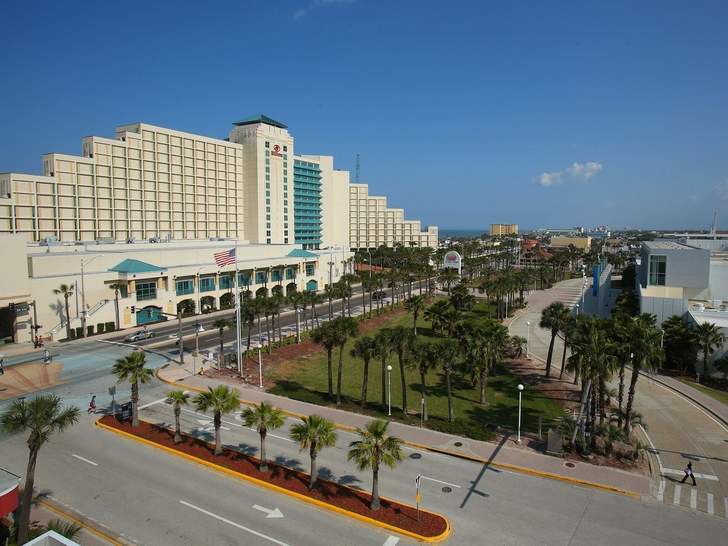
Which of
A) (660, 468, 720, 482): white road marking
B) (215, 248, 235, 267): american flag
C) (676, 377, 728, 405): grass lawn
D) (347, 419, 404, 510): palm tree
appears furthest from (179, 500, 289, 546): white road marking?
(676, 377, 728, 405): grass lawn

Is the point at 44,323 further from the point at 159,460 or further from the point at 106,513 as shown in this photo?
the point at 106,513

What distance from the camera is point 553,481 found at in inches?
1027

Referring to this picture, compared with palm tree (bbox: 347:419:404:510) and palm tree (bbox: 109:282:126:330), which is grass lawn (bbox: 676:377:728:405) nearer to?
palm tree (bbox: 347:419:404:510)

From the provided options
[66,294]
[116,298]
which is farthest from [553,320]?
[66,294]

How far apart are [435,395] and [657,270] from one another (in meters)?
38.7

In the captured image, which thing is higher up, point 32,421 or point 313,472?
point 32,421

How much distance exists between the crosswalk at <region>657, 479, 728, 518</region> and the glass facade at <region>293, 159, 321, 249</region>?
108 metres

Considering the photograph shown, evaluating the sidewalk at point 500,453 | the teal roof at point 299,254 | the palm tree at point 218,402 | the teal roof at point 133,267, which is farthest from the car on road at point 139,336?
the teal roof at point 299,254

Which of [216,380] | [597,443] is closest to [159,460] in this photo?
[216,380]

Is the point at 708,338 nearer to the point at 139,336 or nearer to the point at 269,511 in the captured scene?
the point at 269,511

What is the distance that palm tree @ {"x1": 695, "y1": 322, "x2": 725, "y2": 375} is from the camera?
46.2 meters

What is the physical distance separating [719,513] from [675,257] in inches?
1809

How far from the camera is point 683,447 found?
101ft

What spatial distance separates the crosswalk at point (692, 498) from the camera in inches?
926
